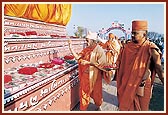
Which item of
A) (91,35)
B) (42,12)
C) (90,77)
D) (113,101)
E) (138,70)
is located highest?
(42,12)

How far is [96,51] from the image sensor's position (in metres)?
3.12

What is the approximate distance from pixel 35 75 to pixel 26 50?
0.65 meters

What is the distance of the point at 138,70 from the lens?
7.84ft

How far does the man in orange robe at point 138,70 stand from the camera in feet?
7.72

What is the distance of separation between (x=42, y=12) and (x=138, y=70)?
255cm

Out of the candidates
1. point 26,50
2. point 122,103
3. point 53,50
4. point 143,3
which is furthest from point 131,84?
point 53,50

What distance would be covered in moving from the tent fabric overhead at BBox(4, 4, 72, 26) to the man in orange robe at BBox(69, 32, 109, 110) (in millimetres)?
1312

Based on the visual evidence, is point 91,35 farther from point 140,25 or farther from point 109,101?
point 109,101

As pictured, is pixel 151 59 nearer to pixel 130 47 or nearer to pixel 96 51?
pixel 130 47

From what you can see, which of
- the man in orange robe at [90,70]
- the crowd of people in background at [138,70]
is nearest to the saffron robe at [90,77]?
the man in orange robe at [90,70]

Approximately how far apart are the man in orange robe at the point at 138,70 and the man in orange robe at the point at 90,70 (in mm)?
588

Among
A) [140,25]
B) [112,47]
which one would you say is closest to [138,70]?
[140,25]

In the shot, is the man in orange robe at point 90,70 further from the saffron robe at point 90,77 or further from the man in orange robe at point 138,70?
the man in orange robe at point 138,70

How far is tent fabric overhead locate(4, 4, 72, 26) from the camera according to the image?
12.6 feet
